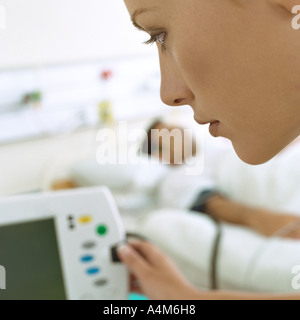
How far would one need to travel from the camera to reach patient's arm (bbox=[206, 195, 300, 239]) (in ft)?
4.19

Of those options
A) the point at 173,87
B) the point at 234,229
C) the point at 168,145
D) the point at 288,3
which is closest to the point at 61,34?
the point at 168,145

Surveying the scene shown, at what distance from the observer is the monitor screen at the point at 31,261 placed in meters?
0.62

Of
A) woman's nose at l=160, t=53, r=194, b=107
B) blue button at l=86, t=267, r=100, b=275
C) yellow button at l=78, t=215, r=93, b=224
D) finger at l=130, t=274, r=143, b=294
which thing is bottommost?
finger at l=130, t=274, r=143, b=294

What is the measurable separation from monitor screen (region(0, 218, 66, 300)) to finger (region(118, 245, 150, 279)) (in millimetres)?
96

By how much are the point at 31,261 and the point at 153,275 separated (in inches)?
7.9

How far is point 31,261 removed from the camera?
0.64m

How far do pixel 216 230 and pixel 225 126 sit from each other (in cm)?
86

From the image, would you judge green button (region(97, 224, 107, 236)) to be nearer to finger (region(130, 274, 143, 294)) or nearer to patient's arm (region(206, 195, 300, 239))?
finger (region(130, 274, 143, 294))

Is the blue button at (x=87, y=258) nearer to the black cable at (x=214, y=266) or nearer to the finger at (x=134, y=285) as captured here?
the finger at (x=134, y=285)

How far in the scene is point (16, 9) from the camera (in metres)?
1.48

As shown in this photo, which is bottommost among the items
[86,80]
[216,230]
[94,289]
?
[216,230]

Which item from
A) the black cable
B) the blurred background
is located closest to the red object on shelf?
the blurred background

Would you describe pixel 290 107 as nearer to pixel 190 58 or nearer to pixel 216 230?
pixel 190 58
